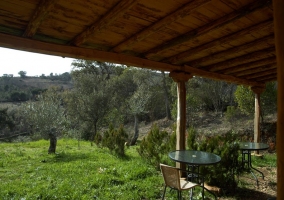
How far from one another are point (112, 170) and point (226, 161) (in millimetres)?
2520

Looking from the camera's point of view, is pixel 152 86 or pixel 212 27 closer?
pixel 212 27

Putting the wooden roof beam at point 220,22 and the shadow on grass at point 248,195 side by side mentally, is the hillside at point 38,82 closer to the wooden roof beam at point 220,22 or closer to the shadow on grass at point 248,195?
→ the shadow on grass at point 248,195

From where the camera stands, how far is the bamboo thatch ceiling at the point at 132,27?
1.84 meters

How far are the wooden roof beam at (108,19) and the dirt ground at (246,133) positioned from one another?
328cm

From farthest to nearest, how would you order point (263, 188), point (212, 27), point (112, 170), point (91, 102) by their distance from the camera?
1. point (91, 102)
2. point (112, 170)
3. point (263, 188)
4. point (212, 27)

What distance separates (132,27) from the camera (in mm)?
2330

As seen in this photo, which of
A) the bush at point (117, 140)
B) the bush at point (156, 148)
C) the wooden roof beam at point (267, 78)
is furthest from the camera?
the bush at point (117, 140)

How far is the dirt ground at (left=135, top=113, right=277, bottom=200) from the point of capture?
12.1 ft

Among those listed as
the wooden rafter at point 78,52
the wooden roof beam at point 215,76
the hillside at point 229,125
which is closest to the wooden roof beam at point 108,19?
the wooden rafter at point 78,52

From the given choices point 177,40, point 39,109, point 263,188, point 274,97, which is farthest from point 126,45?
point 274,97

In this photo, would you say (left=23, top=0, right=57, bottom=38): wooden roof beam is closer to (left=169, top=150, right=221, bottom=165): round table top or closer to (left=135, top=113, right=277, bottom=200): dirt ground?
(left=169, top=150, right=221, bottom=165): round table top

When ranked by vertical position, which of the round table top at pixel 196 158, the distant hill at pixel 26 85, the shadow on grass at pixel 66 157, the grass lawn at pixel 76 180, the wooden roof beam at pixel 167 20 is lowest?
the shadow on grass at pixel 66 157

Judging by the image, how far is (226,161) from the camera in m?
3.91

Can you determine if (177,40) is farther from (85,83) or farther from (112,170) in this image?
(85,83)
